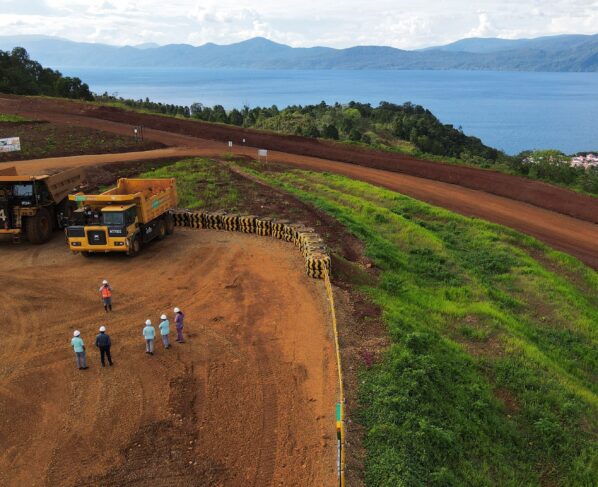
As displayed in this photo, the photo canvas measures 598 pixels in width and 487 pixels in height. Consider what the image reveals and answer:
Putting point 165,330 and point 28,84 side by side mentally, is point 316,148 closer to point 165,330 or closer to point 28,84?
point 165,330

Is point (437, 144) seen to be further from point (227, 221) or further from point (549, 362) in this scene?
point (549, 362)

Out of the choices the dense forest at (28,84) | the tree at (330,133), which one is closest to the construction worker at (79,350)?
the tree at (330,133)

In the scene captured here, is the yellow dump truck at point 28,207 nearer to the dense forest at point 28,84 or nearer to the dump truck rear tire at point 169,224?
the dump truck rear tire at point 169,224

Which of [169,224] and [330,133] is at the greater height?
[330,133]

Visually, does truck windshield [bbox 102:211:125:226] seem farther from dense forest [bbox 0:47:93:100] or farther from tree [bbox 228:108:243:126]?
dense forest [bbox 0:47:93:100]

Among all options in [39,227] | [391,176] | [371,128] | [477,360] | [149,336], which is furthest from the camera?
[371,128]

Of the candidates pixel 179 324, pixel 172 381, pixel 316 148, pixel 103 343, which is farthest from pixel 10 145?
pixel 172 381
